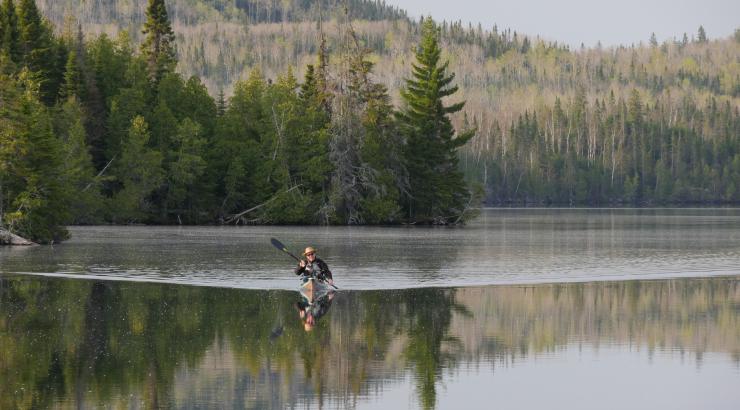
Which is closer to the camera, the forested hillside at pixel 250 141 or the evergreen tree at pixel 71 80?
the forested hillside at pixel 250 141

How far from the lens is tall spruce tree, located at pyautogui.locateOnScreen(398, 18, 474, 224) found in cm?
9038

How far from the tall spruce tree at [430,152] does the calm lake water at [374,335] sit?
45359 mm

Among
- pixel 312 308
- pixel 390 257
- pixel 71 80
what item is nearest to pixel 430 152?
pixel 71 80

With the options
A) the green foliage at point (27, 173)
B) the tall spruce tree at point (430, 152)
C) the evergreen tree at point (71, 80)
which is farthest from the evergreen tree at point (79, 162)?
the tall spruce tree at point (430, 152)

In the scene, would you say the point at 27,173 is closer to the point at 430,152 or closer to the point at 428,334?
the point at 428,334

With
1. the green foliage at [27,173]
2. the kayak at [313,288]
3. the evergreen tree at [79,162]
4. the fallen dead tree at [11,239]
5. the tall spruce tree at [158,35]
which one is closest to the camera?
the kayak at [313,288]

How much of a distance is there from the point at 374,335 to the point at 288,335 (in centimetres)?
172

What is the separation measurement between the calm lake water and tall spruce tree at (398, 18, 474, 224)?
45359mm

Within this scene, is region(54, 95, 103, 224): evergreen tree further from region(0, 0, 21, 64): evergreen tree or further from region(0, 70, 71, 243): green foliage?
region(0, 70, 71, 243): green foliage

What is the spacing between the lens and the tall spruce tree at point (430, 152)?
90375mm

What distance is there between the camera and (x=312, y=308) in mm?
27625

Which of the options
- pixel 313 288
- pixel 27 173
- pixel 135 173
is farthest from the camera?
pixel 135 173

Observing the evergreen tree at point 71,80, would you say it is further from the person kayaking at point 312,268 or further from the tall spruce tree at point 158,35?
the person kayaking at point 312,268

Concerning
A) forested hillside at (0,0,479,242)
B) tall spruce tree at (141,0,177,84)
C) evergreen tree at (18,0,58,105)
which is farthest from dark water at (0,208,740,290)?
tall spruce tree at (141,0,177,84)
